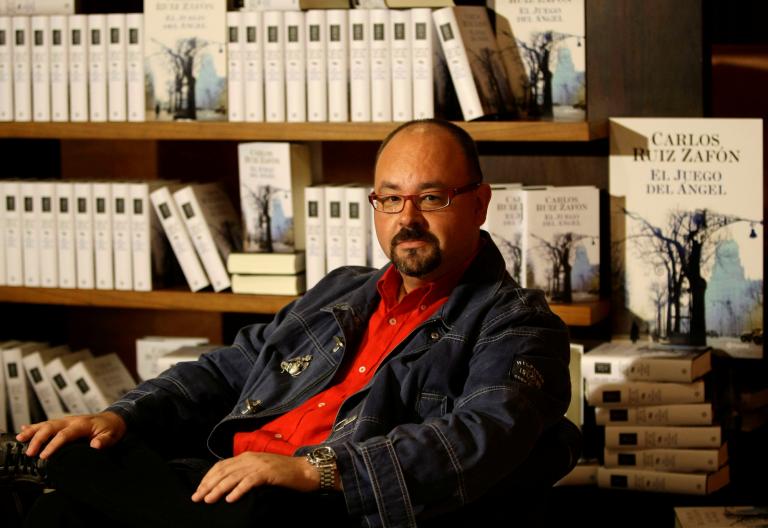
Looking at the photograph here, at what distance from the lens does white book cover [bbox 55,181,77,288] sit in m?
3.18

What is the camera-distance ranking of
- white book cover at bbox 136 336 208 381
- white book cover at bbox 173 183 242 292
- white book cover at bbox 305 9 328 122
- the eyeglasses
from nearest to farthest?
the eyeglasses
white book cover at bbox 305 9 328 122
white book cover at bbox 173 183 242 292
white book cover at bbox 136 336 208 381

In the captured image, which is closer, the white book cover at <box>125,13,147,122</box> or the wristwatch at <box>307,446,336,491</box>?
the wristwatch at <box>307,446,336,491</box>

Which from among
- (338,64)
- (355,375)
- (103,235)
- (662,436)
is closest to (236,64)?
(338,64)

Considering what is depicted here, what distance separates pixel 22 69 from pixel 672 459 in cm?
195

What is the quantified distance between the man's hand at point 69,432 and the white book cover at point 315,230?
1044mm

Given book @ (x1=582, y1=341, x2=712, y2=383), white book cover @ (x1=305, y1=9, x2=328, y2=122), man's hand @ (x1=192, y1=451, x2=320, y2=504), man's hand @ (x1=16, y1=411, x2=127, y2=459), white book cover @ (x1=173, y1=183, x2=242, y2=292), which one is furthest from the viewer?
white book cover @ (x1=173, y1=183, x2=242, y2=292)

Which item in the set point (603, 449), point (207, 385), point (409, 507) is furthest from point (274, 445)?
point (603, 449)

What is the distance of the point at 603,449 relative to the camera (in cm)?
279

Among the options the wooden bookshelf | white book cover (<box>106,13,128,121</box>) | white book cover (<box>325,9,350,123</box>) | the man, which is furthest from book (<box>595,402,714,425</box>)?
white book cover (<box>106,13,128,121</box>)

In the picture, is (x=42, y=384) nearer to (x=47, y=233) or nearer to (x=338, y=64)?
(x=47, y=233)

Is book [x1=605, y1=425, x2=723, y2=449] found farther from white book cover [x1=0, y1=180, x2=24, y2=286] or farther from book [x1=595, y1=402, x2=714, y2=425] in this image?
white book cover [x1=0, y1=180, x2=24, y2=286]

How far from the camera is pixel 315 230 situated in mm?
2984

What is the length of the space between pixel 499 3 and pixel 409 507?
1555mm

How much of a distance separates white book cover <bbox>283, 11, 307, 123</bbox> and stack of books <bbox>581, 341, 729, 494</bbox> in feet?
3.07
